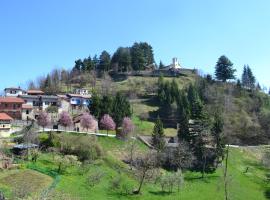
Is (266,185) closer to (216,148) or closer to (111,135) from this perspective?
(216,148)

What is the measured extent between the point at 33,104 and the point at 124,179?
Result: 4322cm

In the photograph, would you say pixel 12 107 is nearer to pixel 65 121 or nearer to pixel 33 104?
pixel 33 104

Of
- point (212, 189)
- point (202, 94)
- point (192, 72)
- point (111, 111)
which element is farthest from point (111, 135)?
point (192, 72)

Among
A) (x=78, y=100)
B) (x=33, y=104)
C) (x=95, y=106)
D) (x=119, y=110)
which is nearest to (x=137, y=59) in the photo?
(x=78, y=100)

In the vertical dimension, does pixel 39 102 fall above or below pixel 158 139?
above

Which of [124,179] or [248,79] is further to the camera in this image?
[248,79]

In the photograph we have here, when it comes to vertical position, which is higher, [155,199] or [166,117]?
[166,117]

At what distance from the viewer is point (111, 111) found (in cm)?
9000

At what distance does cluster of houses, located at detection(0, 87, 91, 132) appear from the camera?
88.3 meters

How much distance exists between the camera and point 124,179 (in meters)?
61.4

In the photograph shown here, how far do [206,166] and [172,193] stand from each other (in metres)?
17.0

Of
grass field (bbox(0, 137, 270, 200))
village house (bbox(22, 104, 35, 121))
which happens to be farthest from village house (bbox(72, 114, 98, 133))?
village house (bbox(22, 104, 35, 121))

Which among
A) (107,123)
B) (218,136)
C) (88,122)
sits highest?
(88,122)

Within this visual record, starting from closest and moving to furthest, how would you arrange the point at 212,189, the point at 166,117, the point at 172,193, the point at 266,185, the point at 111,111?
the point at 172,193 → the point at 212,189 → the point at 266,185 → the point at 111,111 → the point at 166,117
